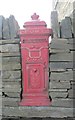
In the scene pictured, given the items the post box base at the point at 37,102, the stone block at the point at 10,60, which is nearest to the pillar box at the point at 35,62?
the post box base at the point at 37,102

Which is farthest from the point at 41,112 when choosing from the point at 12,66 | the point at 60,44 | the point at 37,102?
the point at 60,44

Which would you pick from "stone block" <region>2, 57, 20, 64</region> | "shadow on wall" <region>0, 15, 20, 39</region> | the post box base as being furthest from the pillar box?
"shadow on wall" <region>0, 15, 20, 39</region>

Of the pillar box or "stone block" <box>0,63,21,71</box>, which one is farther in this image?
"stone block" <box>0,63,21,71</box>

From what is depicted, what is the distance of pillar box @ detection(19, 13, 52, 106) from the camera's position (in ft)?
14.0

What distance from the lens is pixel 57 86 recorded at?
4.34m

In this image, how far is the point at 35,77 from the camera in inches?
172

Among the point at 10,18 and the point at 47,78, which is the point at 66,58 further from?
the point at 10,18

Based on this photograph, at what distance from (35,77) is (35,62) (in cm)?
24

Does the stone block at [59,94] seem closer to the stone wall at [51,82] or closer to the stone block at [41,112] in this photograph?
the stone wall at [51,82]

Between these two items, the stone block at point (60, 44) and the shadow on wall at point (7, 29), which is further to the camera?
the shadow on wall at point (7, 29)

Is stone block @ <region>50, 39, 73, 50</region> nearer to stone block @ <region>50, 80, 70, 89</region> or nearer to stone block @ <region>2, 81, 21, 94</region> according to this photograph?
stone block @ <region>50, 80, 70, 89</region>

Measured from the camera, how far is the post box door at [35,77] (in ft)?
14.2

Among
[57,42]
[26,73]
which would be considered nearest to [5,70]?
[26,73]

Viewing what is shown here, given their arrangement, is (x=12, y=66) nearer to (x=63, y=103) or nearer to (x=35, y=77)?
(x=35, y=77)
